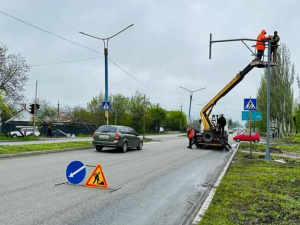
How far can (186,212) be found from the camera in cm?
580

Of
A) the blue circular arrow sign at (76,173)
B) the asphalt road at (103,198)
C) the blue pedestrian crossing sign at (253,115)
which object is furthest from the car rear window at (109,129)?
the blue circular arrow sign at (76,173)

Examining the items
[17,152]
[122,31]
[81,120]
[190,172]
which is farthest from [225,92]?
[81,120]

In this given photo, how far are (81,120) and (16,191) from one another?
5508 cm

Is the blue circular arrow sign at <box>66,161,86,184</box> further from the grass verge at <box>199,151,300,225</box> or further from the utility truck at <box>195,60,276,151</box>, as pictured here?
the utility truck at <box>195,60,276,151</box>

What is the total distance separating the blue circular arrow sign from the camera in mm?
7703

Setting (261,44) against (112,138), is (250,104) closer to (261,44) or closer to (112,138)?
(261,44)

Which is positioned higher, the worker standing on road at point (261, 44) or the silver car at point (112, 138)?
the worker standing on road at point (261, 44)

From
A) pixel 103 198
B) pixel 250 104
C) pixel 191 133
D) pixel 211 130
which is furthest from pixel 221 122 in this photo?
pixel 103 198

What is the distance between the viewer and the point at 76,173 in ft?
25.4

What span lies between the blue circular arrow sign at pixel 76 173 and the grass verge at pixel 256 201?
3.20 meters

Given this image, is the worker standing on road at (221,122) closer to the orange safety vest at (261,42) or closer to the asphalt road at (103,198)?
the orange safety vest at (261,42)

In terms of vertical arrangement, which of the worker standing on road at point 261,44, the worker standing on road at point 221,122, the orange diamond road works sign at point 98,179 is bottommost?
the orange diamond road works sign at point 98,179

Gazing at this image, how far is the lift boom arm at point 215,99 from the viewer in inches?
766

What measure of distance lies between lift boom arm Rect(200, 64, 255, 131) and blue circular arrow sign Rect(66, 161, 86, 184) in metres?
13.9
